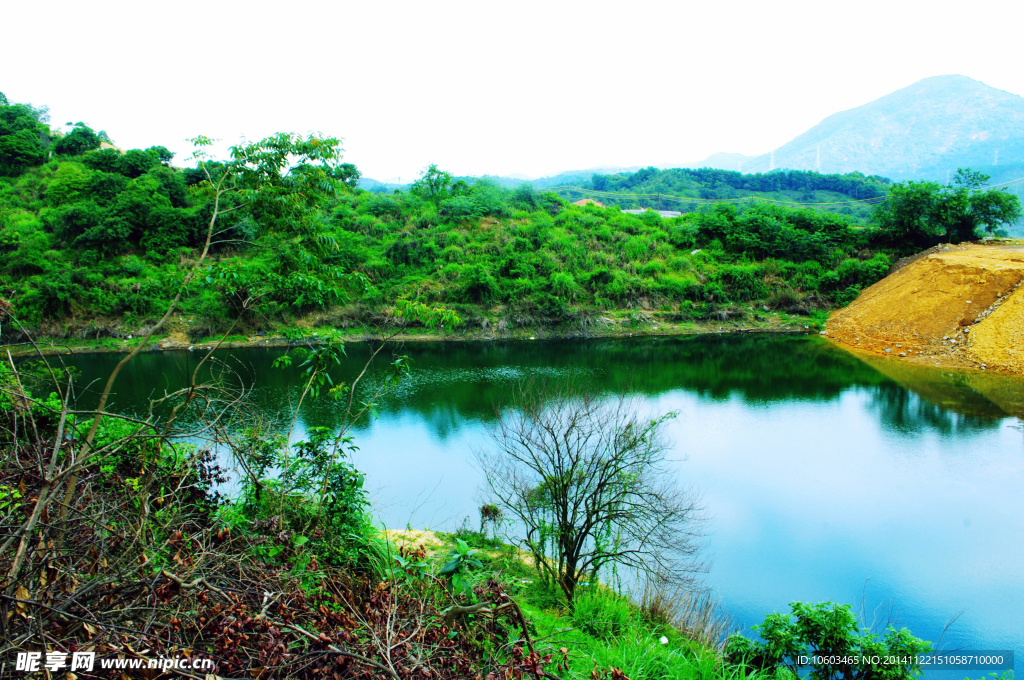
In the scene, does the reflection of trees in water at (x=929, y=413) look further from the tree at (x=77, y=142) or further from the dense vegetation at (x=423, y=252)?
the tree at (x=77, y=142)

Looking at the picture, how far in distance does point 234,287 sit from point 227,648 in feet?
12.7

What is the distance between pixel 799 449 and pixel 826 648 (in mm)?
7080

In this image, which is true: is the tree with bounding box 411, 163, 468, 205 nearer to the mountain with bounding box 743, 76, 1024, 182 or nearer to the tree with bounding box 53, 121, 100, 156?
the tree with bounding box 53, 121, 100, 156

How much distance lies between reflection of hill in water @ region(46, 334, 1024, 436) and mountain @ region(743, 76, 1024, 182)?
90.1m

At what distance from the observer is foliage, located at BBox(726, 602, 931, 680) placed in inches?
184

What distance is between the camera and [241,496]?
6109 millimetres

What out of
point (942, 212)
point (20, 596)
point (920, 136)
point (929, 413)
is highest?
point (920, 136)

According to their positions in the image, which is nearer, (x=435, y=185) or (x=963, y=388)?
(x=963, y=388)

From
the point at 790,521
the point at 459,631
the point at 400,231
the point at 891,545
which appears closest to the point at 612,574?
the point at 790,521

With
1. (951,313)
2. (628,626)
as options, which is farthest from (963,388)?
(628,626)

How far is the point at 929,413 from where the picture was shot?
44.5 ft

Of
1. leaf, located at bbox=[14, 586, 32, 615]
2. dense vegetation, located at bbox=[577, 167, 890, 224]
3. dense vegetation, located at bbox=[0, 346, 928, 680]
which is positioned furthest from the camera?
dense vegetation, located at bbox=[577, 167, 890, 224]

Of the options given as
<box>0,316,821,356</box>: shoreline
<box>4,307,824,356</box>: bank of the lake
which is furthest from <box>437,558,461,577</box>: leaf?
<box>0,316,821,356</box>: shoreline

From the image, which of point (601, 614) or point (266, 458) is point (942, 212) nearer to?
point (601, 614)
